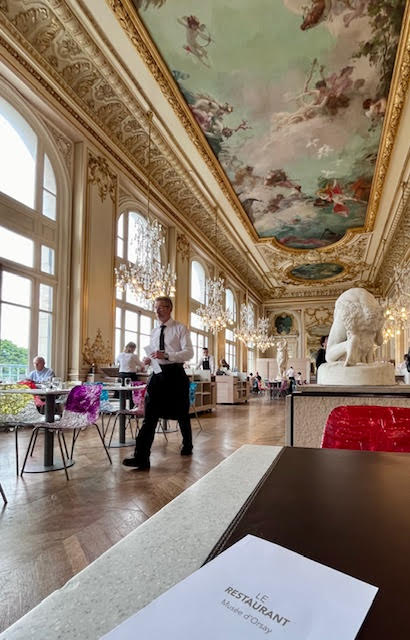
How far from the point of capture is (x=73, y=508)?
2.60 metres

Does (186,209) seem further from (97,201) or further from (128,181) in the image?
(97,201)

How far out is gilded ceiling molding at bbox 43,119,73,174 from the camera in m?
6.66

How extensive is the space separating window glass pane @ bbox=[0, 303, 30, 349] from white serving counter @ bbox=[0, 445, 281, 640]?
591 centimetres

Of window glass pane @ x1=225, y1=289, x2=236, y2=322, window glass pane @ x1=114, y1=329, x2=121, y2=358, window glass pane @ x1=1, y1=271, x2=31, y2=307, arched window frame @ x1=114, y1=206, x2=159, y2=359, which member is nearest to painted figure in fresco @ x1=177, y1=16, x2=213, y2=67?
arched window frame @ x1=114, y1=206, x2=159, y2=359

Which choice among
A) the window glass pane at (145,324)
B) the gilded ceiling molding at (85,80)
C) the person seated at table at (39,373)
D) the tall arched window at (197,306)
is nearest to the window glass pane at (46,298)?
the person seated at table at (39,373)

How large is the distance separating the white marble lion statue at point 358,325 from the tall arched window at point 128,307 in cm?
515

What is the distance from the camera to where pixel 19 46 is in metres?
5.50

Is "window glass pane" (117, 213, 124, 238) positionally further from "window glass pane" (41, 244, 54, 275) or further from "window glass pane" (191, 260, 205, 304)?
"window glass pane" (191, 260, 205, 304)

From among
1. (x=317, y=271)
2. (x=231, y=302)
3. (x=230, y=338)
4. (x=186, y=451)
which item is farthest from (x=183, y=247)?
(x=317, y=271)

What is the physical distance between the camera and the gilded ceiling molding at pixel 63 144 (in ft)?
21.9

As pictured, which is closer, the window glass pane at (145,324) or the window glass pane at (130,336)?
the window glass pane at (130,336)

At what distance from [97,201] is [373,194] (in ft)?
23.3

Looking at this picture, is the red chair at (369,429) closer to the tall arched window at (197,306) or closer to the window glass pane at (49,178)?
the window glass pane at (49,178)

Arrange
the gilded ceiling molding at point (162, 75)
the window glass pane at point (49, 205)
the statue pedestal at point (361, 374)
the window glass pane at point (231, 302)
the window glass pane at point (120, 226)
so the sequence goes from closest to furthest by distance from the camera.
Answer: the statue pedestal at point (361, 374), the gilded ceiling molding at point (162, 75), the window glass pane at point (49, 205), the window glass pane at point (120, 226), the window glass pane at point (231, 302)
